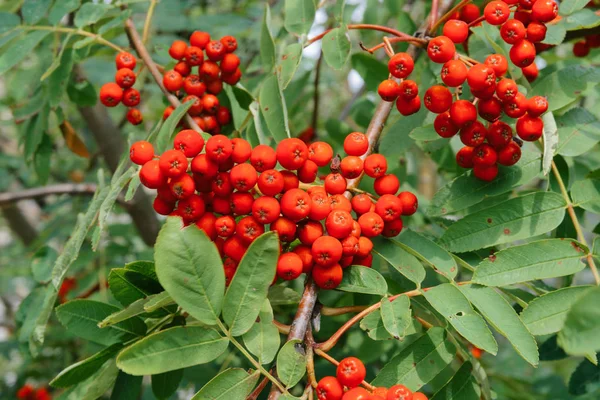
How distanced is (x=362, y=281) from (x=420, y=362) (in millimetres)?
247

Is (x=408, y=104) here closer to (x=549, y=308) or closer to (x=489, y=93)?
(x=489, y=93)

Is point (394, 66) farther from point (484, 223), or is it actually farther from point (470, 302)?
point (470, 302)

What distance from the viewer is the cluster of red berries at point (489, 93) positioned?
154 cm

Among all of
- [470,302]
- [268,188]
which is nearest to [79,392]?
[268,188]

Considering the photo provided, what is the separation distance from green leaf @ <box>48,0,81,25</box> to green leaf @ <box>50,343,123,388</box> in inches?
52.7

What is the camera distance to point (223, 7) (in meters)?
4.62

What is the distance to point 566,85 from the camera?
1683 mm

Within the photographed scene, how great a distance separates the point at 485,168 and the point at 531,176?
16 centimetres

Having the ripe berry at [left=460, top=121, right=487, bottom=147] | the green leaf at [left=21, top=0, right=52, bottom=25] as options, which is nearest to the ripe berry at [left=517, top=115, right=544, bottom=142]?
the ripe berry at [left=460, top=121, right=487, bottom=147]

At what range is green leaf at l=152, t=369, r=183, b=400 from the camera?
5.23 ft

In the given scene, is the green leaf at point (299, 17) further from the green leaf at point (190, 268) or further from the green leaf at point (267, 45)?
the green leaf at point (190, 268)

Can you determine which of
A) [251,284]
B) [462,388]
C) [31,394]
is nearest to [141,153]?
[251,284]

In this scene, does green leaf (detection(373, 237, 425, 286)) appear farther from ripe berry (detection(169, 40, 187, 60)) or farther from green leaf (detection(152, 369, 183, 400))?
ripe berry (detection(169, 40, 187, 60))

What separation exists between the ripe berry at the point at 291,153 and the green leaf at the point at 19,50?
123 centimetres
